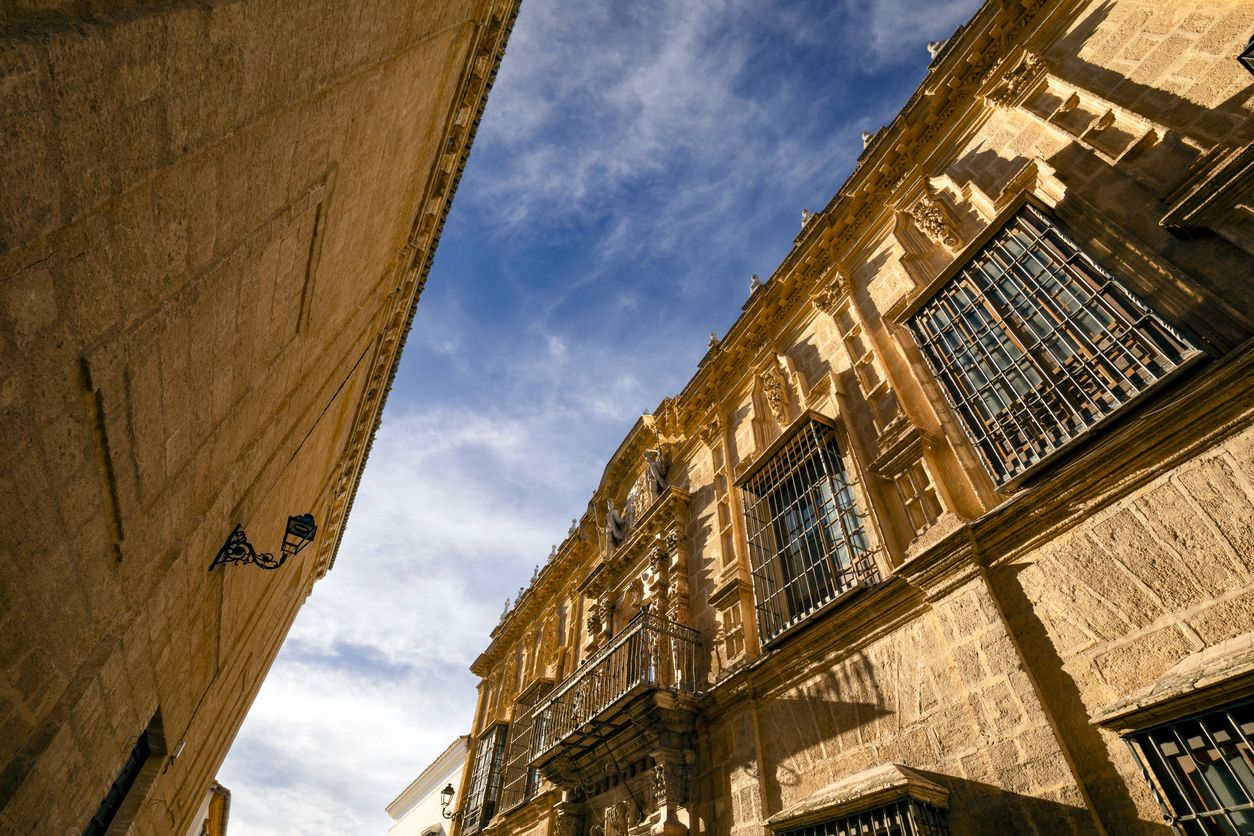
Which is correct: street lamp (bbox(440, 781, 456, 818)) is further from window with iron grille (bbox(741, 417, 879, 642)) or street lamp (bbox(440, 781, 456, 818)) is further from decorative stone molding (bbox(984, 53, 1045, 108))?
decorative stone molding (bbox(984, 53, 1045, 108))

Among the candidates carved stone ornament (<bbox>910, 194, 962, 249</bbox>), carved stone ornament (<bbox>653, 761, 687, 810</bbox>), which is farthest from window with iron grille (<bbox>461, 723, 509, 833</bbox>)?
carved stone ornament (<bbox>910, 194, 962, 249</bbox>)

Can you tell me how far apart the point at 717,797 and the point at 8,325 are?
23.8ft

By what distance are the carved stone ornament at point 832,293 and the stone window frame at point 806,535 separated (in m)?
2.24

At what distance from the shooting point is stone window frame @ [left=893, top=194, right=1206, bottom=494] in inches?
168

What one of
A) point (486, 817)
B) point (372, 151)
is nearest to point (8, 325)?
point (372, 151)

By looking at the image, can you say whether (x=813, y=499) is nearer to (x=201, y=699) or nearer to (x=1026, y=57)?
(x=1026, y=57)

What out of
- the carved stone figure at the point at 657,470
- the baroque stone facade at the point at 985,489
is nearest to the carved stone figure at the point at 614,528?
the carved stone figure at the point at 657,470

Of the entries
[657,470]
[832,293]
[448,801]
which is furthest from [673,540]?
[448,801]

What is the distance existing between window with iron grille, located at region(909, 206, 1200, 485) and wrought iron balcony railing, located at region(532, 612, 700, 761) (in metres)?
4.71

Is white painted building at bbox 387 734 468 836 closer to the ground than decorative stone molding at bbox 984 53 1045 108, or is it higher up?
closer to the ground

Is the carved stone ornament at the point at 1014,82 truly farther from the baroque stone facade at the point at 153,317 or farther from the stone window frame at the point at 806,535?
the baroque stone facade at the point at 153,317

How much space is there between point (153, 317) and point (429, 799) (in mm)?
22302

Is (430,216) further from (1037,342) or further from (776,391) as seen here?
(1037,342)

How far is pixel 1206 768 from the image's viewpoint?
3037 mm
